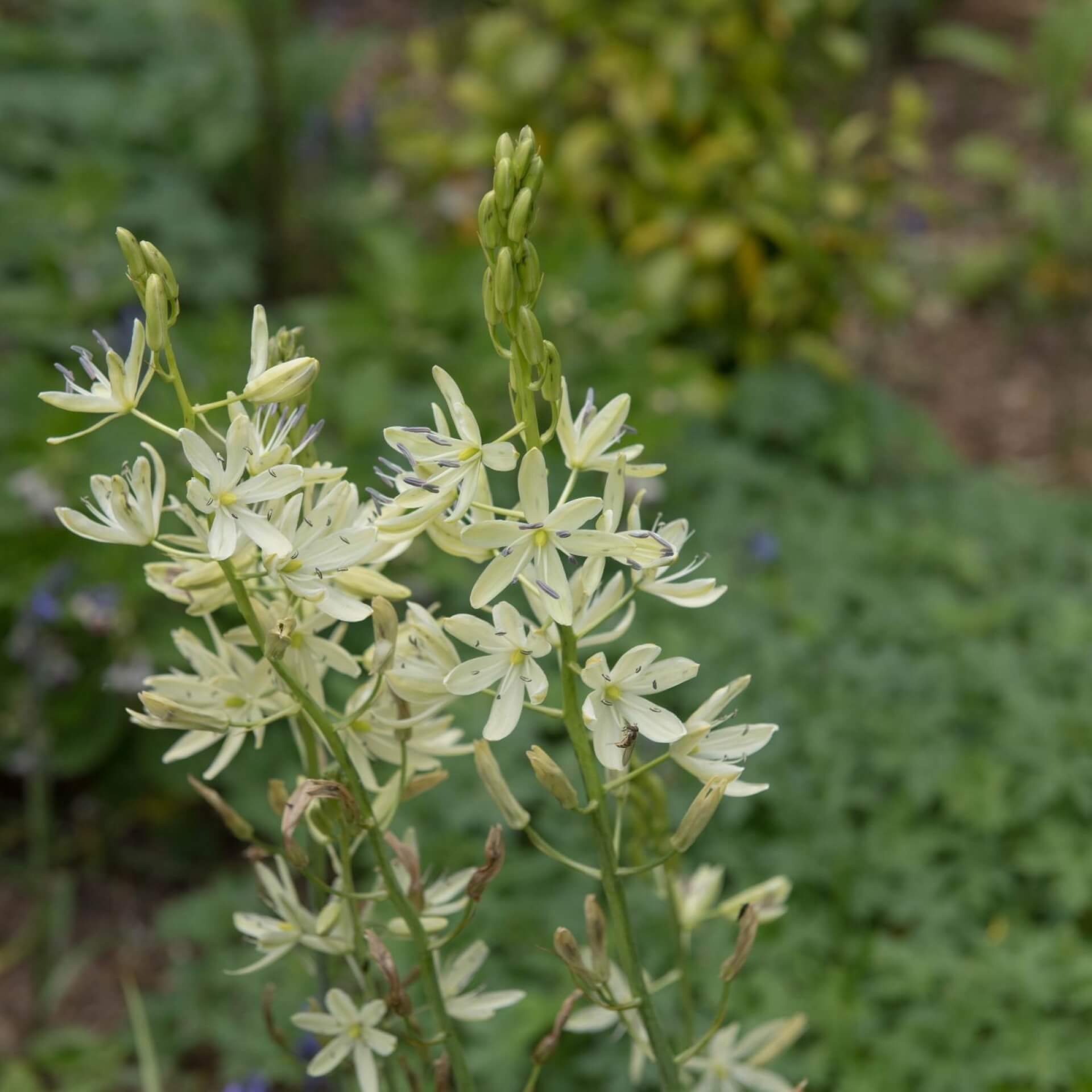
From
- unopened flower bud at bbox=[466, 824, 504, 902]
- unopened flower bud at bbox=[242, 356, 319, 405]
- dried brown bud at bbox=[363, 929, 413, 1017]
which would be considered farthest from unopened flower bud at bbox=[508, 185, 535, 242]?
dried brown bud at bbox=[363, 929, 413, 1017]

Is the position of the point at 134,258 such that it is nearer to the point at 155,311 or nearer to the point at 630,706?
the point at 155,311

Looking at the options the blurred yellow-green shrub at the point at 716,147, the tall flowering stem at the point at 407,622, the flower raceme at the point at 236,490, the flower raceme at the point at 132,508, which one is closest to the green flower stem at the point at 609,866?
the tall flowering stem at the point at 407,622

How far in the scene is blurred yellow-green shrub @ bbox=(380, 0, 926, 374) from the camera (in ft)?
14.9

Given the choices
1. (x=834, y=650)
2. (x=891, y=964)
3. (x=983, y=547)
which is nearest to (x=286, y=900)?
(x=891, y=964)

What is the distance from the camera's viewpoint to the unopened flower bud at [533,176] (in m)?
1.15

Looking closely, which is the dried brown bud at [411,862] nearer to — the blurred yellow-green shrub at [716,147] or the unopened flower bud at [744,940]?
the unopened flower bud at [744,940]

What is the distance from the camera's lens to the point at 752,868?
2633 mm

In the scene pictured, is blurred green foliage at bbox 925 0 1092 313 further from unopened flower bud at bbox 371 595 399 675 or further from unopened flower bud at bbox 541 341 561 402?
unopened flower bud at bbox 371 595 399 675

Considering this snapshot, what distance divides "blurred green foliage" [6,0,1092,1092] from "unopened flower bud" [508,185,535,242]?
34.4 inches

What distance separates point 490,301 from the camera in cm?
118

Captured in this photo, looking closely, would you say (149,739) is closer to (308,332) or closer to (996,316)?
(308,332)

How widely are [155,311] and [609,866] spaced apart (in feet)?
2.27

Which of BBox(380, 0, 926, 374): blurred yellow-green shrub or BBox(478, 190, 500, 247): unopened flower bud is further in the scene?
BBox(380, 0, 926, 374): blurred yellow-green shrub

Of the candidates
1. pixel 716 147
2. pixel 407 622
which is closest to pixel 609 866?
pixel 407 622
